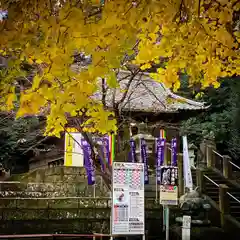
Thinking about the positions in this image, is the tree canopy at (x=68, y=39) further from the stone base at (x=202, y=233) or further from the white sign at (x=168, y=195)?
the stone base at (x=202, y=233)

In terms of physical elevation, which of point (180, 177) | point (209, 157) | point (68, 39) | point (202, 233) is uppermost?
point (209, 157)

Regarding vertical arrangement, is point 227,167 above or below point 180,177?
above

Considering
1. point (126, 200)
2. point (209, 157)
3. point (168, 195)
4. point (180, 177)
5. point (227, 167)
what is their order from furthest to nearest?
point (209, 157) → point (227, 167) → point (180, 177) → point (168, 195) → point (126, 200)

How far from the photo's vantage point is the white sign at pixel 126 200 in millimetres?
6797

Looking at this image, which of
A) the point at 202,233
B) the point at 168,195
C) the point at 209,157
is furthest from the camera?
the point at 209,157

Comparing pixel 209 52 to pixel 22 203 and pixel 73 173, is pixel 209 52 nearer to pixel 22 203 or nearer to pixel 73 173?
pixel 22 203

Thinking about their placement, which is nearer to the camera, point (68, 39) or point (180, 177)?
point (68, 39)

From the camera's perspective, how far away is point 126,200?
690cm

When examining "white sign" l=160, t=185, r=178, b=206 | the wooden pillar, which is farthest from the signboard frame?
the wooden pillar

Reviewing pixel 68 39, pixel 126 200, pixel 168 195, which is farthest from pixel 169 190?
pixel 68 39

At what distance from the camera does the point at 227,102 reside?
1025 inches

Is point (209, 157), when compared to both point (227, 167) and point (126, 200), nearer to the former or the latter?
point (227, 167)

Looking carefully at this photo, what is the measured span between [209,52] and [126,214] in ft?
12.0

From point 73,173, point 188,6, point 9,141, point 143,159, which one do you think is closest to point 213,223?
point 143,159
